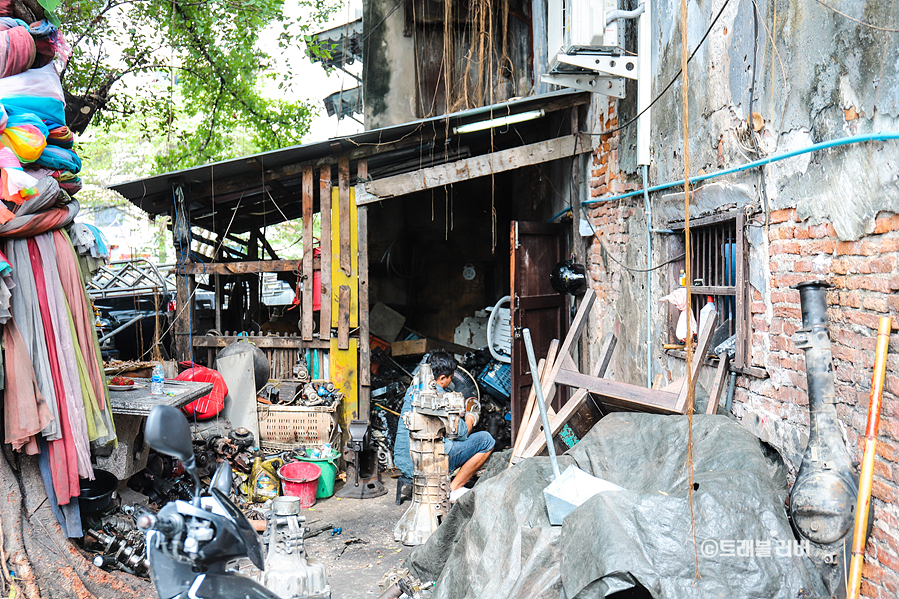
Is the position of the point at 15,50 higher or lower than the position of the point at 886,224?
higher

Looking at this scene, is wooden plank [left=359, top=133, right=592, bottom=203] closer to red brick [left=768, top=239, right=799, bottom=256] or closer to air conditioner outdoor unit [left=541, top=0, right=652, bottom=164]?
air conditioner outdoor unit [left=541, top=0, right=652, bottom=164]

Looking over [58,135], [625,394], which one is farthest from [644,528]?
[58,135]

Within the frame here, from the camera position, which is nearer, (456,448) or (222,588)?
(222,588)

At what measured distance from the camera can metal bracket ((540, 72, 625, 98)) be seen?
6.19m

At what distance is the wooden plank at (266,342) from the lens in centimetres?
741

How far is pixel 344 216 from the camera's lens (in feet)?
24.0

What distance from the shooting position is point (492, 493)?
145 inches

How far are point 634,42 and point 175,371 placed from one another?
627cm

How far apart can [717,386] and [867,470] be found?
5.82ft

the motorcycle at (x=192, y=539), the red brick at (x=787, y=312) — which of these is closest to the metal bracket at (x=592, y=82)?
the red brick at (x=787, y=312)

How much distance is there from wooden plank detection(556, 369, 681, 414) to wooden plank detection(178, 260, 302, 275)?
3968mm

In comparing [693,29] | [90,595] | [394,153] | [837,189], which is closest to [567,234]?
[394,153]

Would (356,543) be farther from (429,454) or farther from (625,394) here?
(625,394)

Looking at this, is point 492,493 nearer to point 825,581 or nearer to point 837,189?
point 825,581
